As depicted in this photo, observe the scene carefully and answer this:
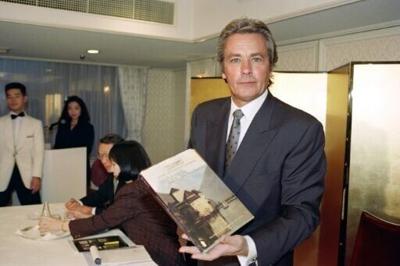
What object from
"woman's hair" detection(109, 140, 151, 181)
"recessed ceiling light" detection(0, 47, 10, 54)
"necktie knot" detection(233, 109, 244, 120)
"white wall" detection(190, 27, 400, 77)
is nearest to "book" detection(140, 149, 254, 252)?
"necktie knot" detection(233, 109, 244, 120)

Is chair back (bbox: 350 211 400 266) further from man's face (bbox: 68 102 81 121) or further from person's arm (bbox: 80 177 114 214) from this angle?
man's face (bbox: 68 102 81 121)

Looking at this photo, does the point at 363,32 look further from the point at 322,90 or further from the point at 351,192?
the point at 351,192

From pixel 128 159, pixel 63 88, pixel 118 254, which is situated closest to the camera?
pixel 118 254

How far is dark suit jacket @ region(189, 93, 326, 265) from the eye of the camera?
99 centimetres

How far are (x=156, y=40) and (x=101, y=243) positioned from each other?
236cm

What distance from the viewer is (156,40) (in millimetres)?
3643

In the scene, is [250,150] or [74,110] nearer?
[250,150]

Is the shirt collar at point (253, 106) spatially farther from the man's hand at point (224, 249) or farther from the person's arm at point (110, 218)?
the person's arm at point (110, 218)

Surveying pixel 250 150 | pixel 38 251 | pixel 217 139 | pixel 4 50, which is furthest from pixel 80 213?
pixel 4 50

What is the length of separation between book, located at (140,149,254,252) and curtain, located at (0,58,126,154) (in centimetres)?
471

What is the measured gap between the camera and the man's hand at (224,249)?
2.78ft

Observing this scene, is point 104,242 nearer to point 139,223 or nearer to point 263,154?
point 139,223

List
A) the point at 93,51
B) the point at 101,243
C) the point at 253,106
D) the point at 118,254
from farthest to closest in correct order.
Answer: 1. the point at 93,51
2. the point at 101,243
3. the point at 118,254
4. the point at 253,106

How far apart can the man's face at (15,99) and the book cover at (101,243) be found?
90.4 inches
